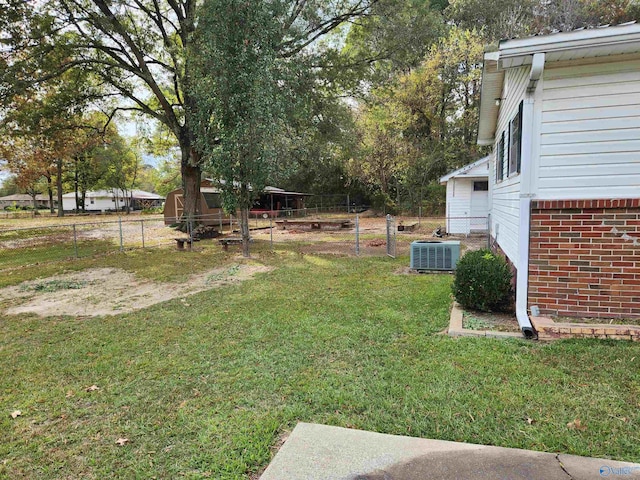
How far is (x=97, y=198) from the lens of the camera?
5722 cm

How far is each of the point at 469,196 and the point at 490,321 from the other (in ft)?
35.9

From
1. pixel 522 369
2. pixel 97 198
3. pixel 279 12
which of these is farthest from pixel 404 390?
pixel 97 198

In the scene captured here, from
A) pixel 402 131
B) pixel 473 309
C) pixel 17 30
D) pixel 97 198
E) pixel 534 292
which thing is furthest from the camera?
pixel 97 198

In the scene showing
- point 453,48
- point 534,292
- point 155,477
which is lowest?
point 155,477

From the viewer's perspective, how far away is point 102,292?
7383 millimetres

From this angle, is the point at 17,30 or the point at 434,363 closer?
the point at 434,363

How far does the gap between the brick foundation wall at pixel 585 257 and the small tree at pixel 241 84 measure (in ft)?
25.7

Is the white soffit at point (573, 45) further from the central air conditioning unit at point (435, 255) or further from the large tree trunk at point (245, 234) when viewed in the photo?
the large tree trunk at point (245, 234)

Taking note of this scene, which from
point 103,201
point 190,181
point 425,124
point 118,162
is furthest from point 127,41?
point 103,201

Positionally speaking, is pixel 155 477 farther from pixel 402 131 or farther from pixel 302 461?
pixel 402 131

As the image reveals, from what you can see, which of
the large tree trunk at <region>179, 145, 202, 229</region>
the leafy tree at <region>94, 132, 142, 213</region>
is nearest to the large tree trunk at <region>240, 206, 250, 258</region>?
the large tree trunk at <region>179, 145, 202, 229</region>

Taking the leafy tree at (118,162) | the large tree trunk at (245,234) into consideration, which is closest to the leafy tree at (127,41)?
the large tree trunk at (245,234)

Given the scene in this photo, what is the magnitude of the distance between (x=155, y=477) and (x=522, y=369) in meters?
3.08

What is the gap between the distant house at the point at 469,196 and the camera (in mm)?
13914
